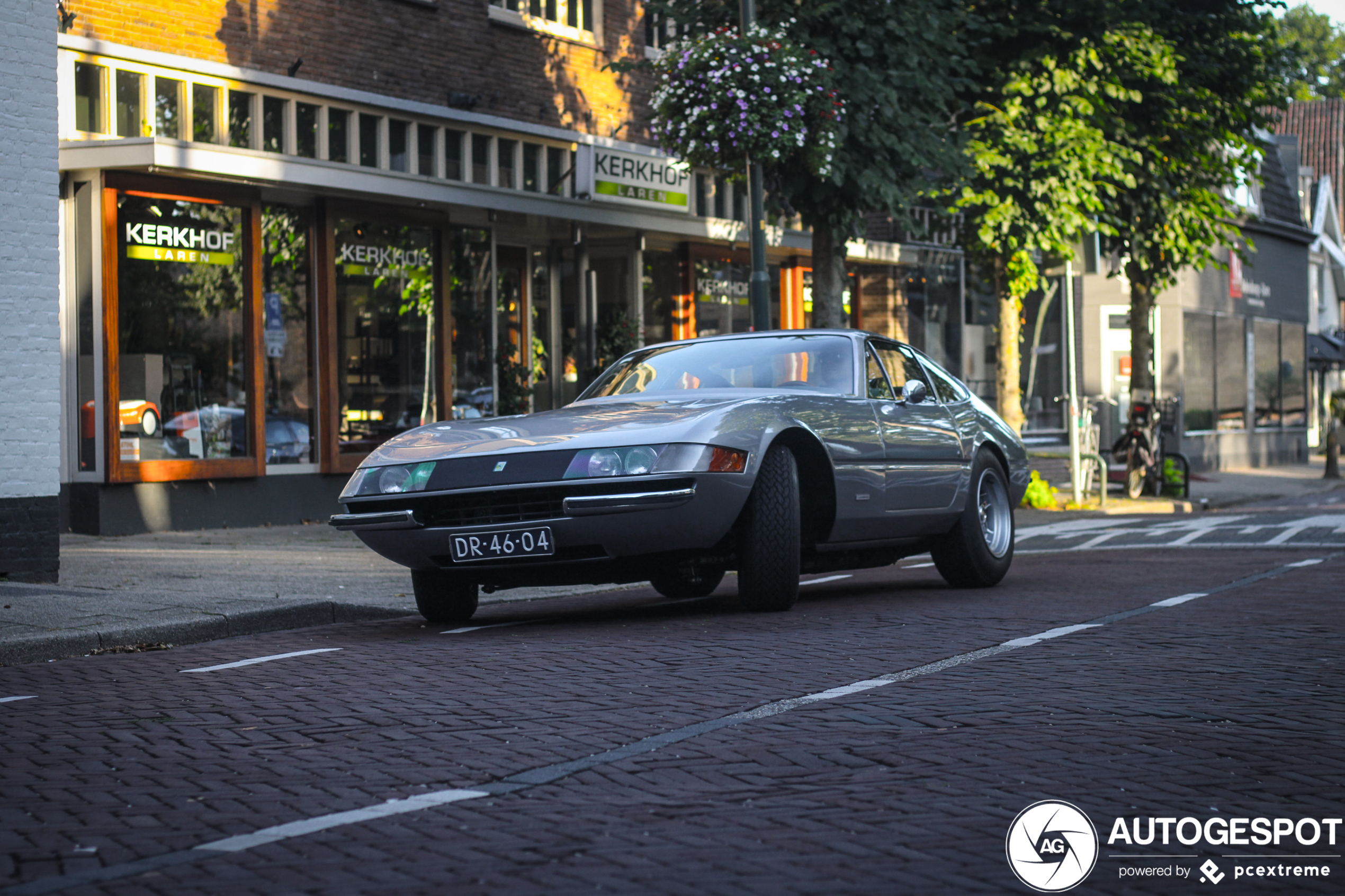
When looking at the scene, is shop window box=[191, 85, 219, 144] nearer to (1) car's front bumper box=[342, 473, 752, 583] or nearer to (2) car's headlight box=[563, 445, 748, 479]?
(1) car's front bumper box=[342, 473, 752, 583]

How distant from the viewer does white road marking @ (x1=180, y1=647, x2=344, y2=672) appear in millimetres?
6852

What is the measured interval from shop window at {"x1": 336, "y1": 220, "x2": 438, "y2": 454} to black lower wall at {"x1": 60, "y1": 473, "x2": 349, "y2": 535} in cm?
71

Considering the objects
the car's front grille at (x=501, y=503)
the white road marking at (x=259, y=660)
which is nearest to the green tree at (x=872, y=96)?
the car's front grille at (x=501, y=503)

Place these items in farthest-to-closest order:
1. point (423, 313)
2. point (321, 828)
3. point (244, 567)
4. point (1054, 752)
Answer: point (423, 313) → point (244, 567) → point (1054, 752) → point (321, 828)

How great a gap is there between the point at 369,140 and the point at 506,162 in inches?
81.1

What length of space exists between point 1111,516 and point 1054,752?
15570 mm

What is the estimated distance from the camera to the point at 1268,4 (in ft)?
69.7

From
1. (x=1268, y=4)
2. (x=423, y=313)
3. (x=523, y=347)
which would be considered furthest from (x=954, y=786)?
(x=1268, y=4)

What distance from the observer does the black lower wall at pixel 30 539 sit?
9930mm

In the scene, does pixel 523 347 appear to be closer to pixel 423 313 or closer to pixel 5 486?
pixel 423 313

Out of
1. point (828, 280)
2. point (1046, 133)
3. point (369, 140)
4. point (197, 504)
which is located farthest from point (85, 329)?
point (1046, 133)

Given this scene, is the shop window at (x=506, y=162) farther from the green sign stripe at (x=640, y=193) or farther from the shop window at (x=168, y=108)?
the shop window at (x=168, y=108)

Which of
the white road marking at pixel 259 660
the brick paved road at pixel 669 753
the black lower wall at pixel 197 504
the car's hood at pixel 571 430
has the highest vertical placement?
the car's hood at pixel 571 430

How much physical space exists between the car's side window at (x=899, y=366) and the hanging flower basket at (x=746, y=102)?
4409mm
